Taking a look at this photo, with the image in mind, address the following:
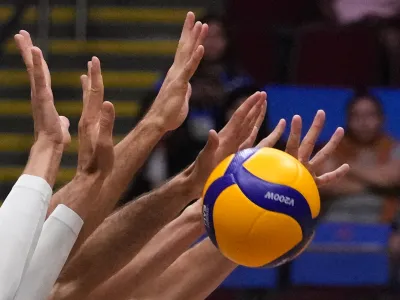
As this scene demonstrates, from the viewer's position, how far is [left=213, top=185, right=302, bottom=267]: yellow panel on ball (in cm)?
193

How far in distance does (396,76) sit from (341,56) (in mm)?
332

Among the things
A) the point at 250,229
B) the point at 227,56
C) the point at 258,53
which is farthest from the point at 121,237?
the point at 258,53

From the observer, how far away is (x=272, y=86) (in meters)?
4.69

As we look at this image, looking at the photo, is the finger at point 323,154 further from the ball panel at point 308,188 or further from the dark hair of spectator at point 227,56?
the dark hair of spectator at point 227,56

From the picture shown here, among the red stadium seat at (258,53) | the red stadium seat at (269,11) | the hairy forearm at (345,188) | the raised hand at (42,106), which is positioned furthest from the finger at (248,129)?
the red stadium seat at (269,11)

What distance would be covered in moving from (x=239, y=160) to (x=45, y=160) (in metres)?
0.46

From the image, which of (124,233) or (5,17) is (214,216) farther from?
(5,17)

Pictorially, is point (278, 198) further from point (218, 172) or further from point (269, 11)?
point (269, 11)

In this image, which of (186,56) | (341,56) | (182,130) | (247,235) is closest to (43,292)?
(247,235)

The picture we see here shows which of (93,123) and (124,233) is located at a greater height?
(93,123)

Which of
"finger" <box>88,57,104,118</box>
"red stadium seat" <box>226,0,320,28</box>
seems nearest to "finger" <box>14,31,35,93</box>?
"finger" <box>88,57,104,118</box>

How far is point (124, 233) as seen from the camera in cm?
215

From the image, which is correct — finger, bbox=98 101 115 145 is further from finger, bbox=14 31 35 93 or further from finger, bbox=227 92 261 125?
finger, bbox=227 92 261 125

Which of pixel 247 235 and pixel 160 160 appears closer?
pixel 247 235
